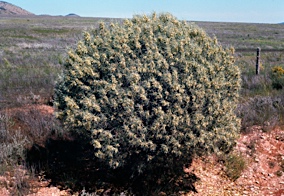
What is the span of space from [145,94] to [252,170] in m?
3.35

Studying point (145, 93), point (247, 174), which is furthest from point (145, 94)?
point (247, 174)

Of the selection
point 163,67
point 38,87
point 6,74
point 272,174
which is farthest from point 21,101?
point 272,174

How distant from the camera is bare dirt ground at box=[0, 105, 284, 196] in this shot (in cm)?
518

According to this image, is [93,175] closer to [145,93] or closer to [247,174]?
[145,93]

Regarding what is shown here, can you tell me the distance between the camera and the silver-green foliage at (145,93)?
4.54 metres

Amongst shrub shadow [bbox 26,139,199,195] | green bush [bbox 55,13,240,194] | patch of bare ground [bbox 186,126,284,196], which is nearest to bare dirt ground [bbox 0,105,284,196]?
patch of bare ground [bbox 186,126,284,196]

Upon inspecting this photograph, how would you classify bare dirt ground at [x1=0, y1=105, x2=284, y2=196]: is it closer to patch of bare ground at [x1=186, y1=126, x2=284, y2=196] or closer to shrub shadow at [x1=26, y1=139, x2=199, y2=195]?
patch of bare ground at [x1=186, y1=126, x2=284, y2=196]

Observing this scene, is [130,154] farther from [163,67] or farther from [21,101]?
[21,101]

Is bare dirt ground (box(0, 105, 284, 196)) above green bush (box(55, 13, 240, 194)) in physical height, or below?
below

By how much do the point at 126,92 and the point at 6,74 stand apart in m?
9.77

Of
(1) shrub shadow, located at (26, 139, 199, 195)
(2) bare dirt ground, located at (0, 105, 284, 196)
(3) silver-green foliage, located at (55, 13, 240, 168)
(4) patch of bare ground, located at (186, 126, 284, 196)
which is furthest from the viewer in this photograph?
(4) patch of bare ground, located at (186, 126, 284, 196)

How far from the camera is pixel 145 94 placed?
4492 millimetres

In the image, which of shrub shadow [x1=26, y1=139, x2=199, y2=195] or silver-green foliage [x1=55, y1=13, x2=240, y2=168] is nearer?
silver-green foliage [x1=55, y1=13, x2=240, y2=168]

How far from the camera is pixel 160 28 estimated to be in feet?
16.3
